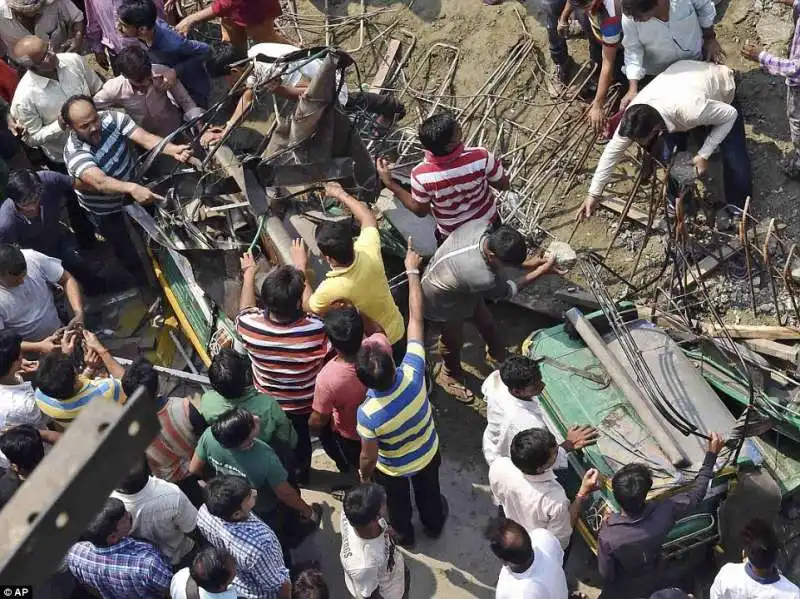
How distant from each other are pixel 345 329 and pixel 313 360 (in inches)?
24.2

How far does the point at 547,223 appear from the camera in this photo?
27.9ft

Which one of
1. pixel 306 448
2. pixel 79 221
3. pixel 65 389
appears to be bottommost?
pixel 306 448

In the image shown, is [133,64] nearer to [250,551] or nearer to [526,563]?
[250,551]

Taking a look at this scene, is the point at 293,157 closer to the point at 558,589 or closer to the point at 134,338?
the point at 134,338

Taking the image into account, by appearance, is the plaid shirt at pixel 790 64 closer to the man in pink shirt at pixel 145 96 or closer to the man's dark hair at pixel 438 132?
the man's dark hair at pixel 438 132

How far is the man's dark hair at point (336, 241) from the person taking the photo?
595cm

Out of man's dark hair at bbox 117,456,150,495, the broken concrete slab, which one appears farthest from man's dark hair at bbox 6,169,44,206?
the broken concrete slab

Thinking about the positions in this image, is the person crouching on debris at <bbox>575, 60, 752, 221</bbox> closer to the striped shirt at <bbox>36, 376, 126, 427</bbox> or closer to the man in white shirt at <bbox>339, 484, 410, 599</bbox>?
the man in white shirt at <bbox>339, 484, 410, 599</bbox>

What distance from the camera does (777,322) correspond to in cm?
723

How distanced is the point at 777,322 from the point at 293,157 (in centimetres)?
380

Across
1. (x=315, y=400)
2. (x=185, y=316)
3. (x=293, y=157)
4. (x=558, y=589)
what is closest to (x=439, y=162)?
(x=293, y=157)

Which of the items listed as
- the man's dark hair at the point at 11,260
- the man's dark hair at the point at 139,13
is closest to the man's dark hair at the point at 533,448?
the man's dark hair at the point at 11,260

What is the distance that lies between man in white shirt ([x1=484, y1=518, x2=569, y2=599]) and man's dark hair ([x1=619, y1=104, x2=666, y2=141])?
10.4ft

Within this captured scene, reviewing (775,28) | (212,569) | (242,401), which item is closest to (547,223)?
(775,28)
